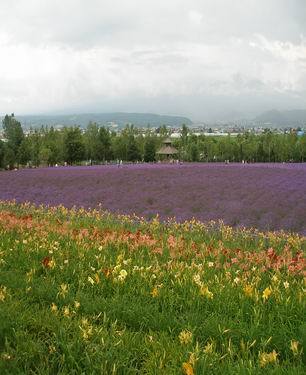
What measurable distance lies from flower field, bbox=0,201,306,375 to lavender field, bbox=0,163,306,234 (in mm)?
9637

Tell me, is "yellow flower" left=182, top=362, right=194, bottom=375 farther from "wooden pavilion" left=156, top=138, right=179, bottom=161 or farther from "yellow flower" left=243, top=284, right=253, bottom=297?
"wooden pavilion" left=156, top=138, right=179, bottom=161

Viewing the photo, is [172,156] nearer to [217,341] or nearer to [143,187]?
[143,187]

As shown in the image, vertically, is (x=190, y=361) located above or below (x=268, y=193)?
above

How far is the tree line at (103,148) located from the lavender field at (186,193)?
3823 cm

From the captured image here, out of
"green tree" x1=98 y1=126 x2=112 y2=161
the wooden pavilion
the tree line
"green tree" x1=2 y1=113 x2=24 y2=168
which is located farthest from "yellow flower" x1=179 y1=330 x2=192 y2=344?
the wooden pavilion

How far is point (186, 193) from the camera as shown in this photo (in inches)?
841

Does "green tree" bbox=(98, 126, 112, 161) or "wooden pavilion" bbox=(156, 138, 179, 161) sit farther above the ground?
"green tree" bbox=(98, 126, 112, 161)

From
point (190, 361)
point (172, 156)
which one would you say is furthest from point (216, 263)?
point (172, 156)

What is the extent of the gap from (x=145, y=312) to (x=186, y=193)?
16.6 metres

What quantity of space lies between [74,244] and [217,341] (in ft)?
12.5

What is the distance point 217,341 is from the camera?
4.25 m

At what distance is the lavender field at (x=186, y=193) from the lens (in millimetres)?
17250

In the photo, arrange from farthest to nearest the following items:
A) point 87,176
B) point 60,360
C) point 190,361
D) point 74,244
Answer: point 87,176 < point 74,244 < point 60,360 < point 190,361

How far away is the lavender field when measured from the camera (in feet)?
56.6
